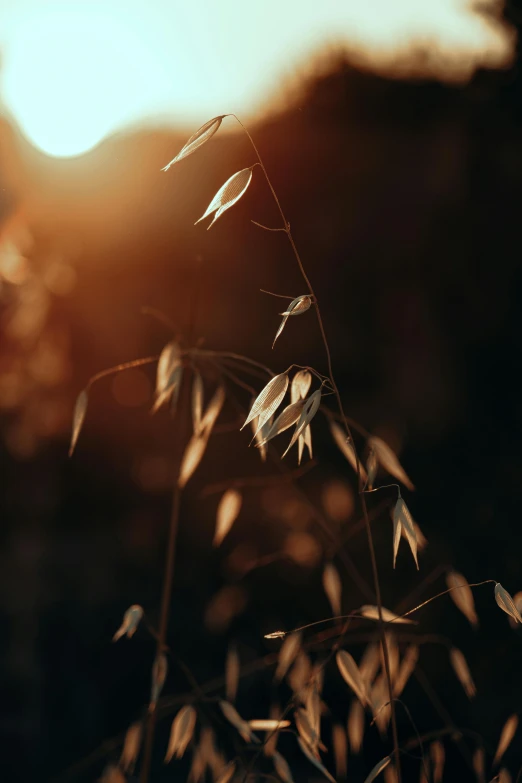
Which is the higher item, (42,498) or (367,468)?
(367,468)

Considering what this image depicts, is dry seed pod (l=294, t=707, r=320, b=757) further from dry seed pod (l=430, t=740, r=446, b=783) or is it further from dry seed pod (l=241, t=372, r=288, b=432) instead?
dry seed pod (l=241, t=372, r=288, b=432)

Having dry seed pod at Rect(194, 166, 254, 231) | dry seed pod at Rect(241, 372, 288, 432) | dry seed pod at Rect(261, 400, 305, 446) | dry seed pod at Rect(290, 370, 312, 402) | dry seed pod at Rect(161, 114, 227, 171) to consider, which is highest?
dry seed pod at Rect(161, 114, 227, 171)

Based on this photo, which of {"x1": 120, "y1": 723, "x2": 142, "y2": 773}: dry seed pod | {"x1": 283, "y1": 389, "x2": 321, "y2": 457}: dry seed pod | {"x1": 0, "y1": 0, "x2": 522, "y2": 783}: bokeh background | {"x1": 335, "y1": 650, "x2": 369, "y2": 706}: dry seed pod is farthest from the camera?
{"x1": 0, "y1": 0, "x2": 522, "y2": 783}: bokeh background

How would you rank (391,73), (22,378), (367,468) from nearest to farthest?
(367,468) → (22,378) → (391,73)

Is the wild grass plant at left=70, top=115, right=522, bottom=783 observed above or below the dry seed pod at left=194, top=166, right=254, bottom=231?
below

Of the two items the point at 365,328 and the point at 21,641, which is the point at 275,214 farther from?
the point at 21,641

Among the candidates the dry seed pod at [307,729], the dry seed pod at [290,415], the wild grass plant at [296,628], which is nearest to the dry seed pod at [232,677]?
the wild grass plant at [296,628]

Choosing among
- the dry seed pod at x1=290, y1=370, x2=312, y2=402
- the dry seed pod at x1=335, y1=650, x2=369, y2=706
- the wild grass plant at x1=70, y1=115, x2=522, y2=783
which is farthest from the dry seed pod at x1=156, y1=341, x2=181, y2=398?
the dry seed pod at x1=335, y1=650, x2=369, y2=706

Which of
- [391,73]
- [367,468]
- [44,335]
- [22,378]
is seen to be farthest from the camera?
[391,73]

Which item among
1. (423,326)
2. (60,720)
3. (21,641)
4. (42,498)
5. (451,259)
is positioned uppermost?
(451,259)

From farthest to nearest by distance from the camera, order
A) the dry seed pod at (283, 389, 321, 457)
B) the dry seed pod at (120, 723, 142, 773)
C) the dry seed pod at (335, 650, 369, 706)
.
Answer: the dry seed pod at (120, 723, 142, 773) → the dry seed pod at (335, 650, 369, 706) → the dry seed pod at (283, 389, 321, 457)

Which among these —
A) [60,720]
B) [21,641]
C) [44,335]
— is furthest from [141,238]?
[60,720]
